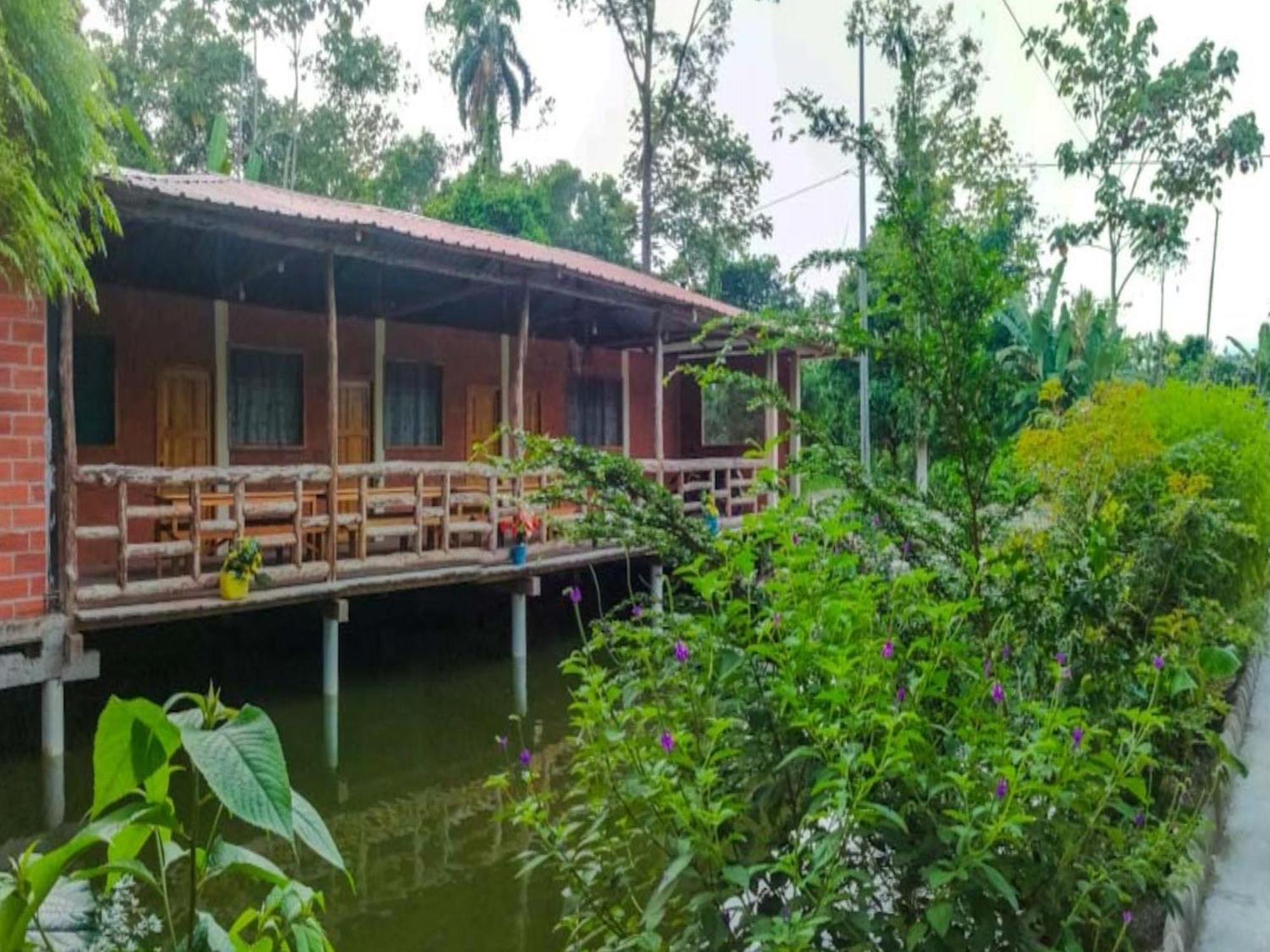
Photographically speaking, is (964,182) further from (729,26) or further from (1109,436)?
(1109,436)

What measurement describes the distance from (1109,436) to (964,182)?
21.1m

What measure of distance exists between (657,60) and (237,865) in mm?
25921

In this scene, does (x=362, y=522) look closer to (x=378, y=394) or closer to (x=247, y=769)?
(x=378, y=394)

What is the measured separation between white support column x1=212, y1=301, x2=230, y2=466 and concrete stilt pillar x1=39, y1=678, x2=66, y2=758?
13.4 ft

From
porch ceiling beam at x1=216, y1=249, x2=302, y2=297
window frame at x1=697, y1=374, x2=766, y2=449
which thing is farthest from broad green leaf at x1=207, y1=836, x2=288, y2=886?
window frame at x1=697, y1=374, x2=766, y2=449

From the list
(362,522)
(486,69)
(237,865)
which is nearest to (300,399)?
(362,522)

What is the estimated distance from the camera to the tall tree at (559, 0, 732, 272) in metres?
24.3

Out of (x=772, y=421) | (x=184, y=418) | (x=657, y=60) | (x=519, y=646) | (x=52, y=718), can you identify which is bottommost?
(x=519, y=646)

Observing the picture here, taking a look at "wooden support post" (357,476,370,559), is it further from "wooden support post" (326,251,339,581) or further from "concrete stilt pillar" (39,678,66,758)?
"concrete stilt pillar" (39,678,66,758)

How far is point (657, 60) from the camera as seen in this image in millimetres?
24953

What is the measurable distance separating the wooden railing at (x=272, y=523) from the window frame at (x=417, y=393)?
1.29m

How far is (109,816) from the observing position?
119cm

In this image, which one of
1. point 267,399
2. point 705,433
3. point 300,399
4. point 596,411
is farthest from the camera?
point 705,433

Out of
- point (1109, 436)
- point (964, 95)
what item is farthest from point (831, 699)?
point (964, 95)
